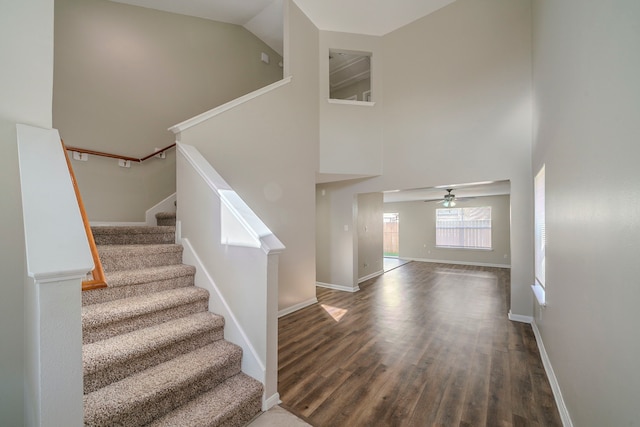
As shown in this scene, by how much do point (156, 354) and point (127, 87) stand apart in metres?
3.63

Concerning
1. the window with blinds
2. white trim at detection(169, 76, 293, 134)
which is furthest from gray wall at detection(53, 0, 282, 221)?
the window with blinds

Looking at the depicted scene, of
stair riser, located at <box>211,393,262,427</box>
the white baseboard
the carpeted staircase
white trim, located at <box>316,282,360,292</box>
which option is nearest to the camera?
the carpeted staircase

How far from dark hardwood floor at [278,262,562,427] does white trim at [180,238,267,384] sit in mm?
375

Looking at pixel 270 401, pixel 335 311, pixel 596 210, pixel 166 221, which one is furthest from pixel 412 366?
pixel 166 221

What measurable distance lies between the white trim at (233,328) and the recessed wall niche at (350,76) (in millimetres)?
4944

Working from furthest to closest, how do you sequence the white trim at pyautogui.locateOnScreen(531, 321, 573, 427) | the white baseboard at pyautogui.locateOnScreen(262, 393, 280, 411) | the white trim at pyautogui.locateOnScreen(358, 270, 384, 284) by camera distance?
the white trim at pyautogui.locateOnScreen(358, 270, 384, 284)
the white baseboard at pyautogui.locateOnScreen(262, 393, 280, 411)
the white trim at pyautogui.locateOnScreen(531, 321, 573, 427)

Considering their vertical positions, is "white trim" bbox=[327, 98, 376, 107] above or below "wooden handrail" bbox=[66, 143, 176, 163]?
above

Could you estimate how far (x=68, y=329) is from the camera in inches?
40.4

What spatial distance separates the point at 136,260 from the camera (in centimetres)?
227

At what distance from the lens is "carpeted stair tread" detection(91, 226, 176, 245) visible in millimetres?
2484

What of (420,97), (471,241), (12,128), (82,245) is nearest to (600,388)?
(82,245)

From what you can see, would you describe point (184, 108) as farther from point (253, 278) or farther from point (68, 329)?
point (68, 329)

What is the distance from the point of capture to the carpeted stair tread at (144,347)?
4.78 ft

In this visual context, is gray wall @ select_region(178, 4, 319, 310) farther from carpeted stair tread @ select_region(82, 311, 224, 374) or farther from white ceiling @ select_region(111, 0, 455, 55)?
carpeted stair tread @ select_region(82, 311, 224, 374)
